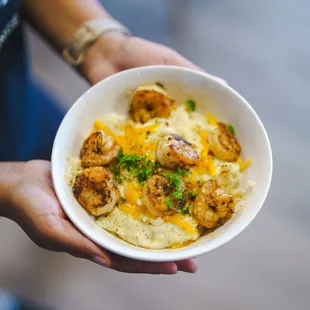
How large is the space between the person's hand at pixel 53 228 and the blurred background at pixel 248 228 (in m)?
1.00

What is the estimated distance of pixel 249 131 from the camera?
1520 millimetres

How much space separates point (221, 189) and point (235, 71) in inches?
74.0

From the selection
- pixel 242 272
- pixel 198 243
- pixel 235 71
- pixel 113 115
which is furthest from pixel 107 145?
pixel 235 71

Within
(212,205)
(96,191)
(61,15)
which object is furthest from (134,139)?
(61,15)

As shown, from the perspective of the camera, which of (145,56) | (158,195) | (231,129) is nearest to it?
(158,195)

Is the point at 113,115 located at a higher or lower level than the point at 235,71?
lower

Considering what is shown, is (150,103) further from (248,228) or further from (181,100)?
(248,228)

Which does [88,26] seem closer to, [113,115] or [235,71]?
[113,115]

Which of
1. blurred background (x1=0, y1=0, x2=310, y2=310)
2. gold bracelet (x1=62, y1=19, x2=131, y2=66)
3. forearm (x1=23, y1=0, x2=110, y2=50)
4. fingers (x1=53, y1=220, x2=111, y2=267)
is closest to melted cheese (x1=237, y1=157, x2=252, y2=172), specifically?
fingers (x1=53, y1=220, x2=111, y2=267)

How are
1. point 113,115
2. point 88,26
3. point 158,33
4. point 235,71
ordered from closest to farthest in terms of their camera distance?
point 113,115 < point 88,26 < point 235,71 < point 158,33

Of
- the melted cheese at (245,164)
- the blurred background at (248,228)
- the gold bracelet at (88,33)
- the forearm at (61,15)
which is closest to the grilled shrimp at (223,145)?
the melted cheese at (245,164)

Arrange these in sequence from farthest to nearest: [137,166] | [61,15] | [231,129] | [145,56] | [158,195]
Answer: [61,15] → [145,56] → [231,129] → [137,166] → [158,195]

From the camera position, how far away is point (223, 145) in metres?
1.48

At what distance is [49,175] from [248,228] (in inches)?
54.2
